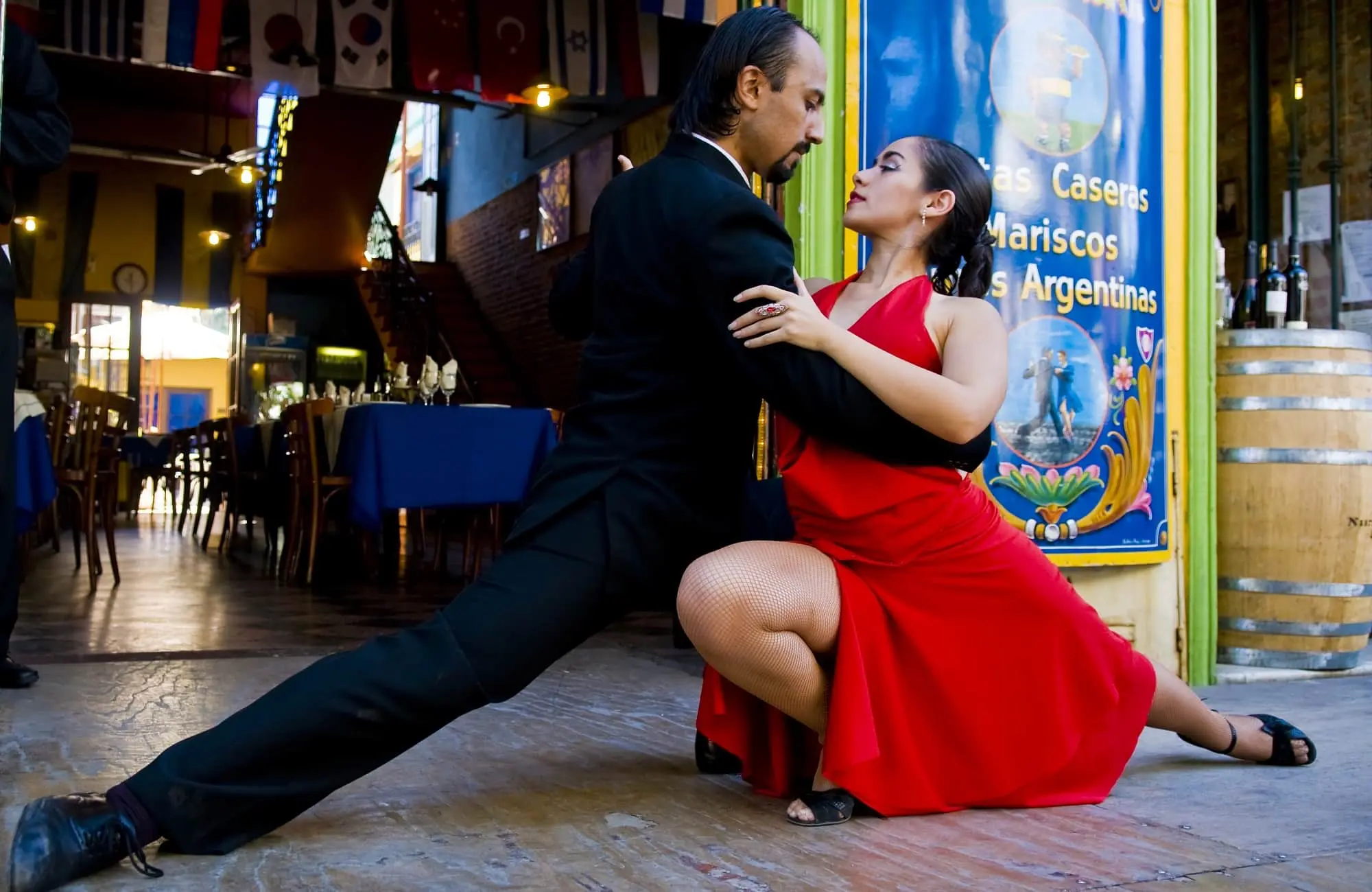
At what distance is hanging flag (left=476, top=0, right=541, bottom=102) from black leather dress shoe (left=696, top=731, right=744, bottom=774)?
658cm

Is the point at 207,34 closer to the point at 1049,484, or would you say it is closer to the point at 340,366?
the point at 1049,484

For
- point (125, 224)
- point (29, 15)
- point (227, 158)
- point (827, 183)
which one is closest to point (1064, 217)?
point (827, 183)

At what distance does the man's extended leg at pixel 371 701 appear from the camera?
153cm

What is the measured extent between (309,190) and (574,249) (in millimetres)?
3182

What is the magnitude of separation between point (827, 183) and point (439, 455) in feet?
9.14

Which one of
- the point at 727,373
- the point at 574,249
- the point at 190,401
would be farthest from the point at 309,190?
the point at 727,373

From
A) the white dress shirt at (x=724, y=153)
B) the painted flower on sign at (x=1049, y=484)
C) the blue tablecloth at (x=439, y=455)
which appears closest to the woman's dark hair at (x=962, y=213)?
the white dress shirt at (x=724, y=153)

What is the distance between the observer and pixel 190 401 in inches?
869

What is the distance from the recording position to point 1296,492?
3381 mm

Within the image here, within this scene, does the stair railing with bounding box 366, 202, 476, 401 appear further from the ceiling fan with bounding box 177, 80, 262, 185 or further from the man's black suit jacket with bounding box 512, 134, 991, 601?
the man's black suit jacket with bounding box 512, 134, 991, 601

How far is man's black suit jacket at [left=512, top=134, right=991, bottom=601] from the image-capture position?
1681mm

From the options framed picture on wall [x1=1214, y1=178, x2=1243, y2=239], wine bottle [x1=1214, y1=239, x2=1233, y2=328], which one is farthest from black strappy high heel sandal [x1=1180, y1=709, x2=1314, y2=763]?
framed picture on wall [x1=1214, y1=178, x2=1243, y2=239]

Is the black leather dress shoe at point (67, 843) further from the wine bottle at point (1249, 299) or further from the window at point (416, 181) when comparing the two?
the window at point (416, 181)

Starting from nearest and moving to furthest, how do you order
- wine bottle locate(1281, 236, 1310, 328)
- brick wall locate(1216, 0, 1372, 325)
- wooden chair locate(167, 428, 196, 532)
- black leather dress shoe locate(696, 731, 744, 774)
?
black leather dress shoe locate(696, 731, 744, 774) < wine bottle locate(1281, 236, 1310, 328) < brick wall locate(1216, 0, 1372, 325) < wooden chair locate(167, 428, 196, 532)
